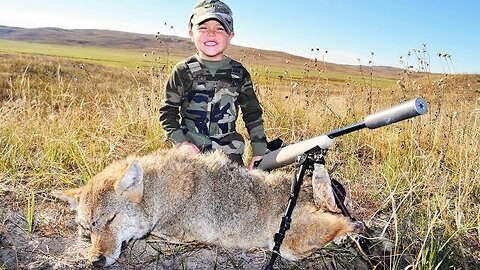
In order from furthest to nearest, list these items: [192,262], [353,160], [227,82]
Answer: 1. [353,160]
2. [227,82]
3. [192,262]

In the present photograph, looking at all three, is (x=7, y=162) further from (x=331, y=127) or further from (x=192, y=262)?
(x=331, y=127)

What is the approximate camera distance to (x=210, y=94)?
16.3ft

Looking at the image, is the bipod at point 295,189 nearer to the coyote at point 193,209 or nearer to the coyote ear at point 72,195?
the coyote at point 193,209

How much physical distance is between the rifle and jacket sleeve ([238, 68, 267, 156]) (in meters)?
0.86

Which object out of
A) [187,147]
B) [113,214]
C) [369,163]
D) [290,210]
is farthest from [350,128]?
[369,163]

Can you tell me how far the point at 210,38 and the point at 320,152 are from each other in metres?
1.89

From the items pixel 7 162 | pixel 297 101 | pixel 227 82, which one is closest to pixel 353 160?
pixel 227 82

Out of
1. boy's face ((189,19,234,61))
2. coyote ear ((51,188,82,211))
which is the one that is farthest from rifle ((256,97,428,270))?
coyote ear ((51,188,82,211))

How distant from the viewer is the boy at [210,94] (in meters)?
4.85

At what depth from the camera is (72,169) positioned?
19.0 feet

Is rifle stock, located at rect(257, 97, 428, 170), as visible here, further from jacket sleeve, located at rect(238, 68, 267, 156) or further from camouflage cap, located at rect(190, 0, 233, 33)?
camouflage cap, located at rect(190, 0, 233, 33)

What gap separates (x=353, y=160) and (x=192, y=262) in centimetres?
309

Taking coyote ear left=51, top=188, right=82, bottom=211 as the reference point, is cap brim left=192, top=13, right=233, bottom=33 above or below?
above

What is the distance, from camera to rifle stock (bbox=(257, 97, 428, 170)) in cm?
284
